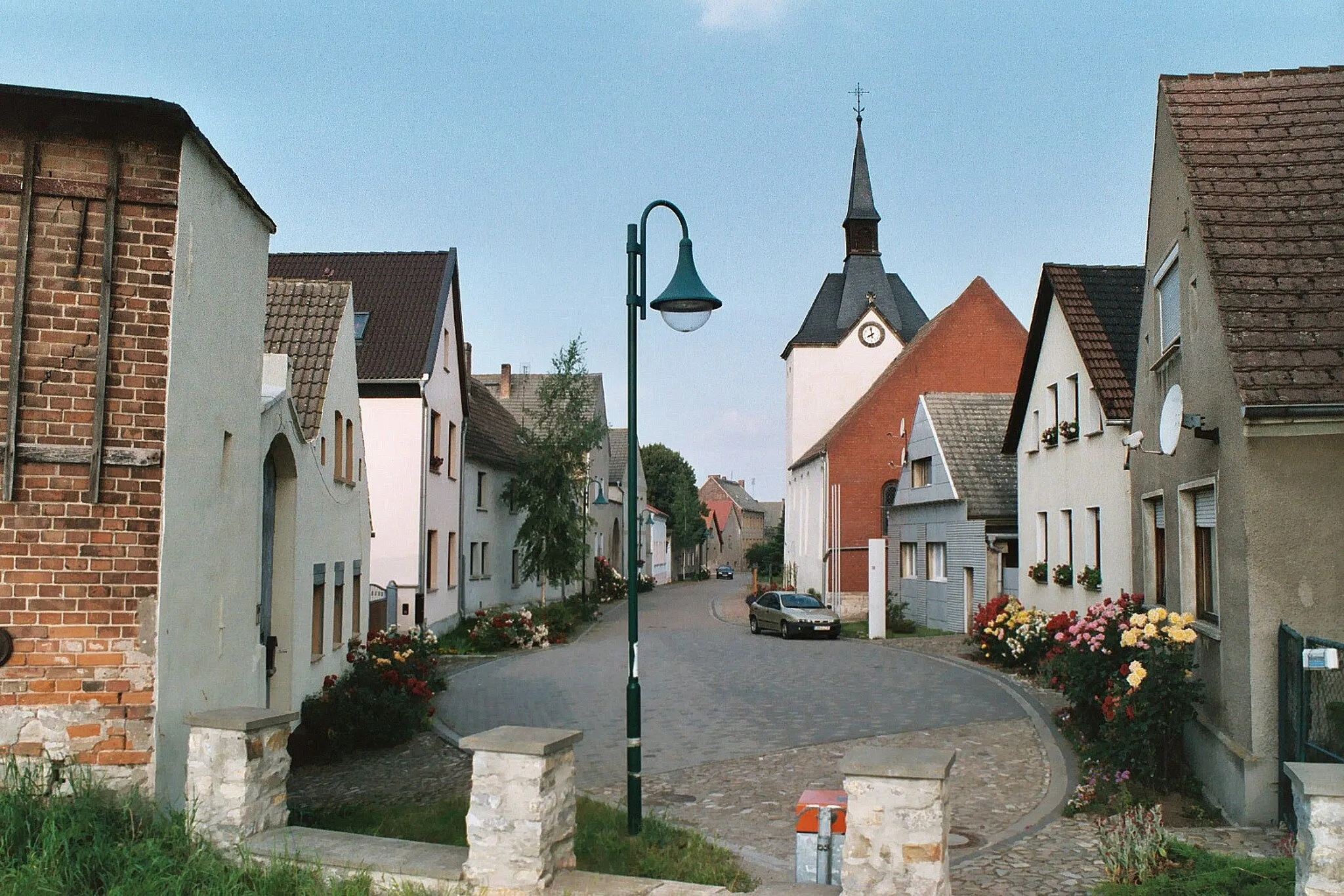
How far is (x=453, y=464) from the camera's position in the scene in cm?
2808

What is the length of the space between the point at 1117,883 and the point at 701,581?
267 ft

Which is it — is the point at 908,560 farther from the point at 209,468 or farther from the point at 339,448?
the point at 209,468

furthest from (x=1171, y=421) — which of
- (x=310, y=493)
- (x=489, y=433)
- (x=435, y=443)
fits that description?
(x=489, y=433)

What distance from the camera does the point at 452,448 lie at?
28078 mm

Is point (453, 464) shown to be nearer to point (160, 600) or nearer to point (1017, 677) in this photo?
point (1017, 677)

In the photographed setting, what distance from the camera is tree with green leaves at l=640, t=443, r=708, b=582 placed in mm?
90438

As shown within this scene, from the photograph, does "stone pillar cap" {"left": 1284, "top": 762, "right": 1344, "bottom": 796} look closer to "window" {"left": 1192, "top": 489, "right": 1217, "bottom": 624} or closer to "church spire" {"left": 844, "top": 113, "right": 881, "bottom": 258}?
"window" {"left": 1192, "top": 489, "right": 1217, "bottom": 624}

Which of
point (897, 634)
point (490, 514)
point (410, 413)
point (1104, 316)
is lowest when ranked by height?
point (897, 634)

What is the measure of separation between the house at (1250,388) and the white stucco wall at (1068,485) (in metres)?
6.48

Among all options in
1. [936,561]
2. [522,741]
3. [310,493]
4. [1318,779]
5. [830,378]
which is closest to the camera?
[1318,779]

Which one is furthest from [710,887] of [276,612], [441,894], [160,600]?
[276,612]

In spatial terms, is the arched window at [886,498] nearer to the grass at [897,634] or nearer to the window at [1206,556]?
the grass at [897,634]

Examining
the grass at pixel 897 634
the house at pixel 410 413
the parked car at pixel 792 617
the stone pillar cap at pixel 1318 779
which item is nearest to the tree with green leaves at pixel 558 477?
the house at pixel 410 413

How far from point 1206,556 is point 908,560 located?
2291 cm
